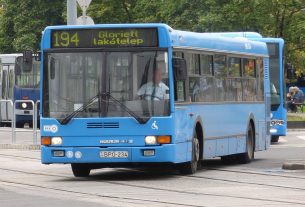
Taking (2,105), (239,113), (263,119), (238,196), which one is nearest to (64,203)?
(238,196)

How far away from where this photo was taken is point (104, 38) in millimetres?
18469

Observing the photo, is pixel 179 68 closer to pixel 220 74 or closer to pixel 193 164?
pixel 193 164

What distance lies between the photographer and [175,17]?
48.6 metres

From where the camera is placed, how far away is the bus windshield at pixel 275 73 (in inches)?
1325

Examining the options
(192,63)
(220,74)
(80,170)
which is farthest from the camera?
(220,74)

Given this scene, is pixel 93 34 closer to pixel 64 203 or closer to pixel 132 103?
pixel 132 103

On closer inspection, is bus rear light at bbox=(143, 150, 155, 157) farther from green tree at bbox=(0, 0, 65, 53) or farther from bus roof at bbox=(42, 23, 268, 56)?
green tree at bbox=(0, 0, 65, 53)

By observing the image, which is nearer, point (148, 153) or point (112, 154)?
point (148, 153)

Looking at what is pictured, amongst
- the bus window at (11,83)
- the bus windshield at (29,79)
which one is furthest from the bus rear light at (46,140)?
the bus window at (11,83)

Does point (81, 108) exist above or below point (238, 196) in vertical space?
above

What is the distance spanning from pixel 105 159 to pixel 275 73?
1652 centimetres

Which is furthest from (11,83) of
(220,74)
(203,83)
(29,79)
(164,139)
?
(164,139)

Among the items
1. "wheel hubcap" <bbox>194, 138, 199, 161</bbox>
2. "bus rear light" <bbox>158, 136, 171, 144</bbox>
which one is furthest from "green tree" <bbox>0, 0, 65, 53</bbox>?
"bus rear light" <bbox>158, 136, 171, 144</bbox>

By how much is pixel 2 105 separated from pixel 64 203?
30556 millimetres
